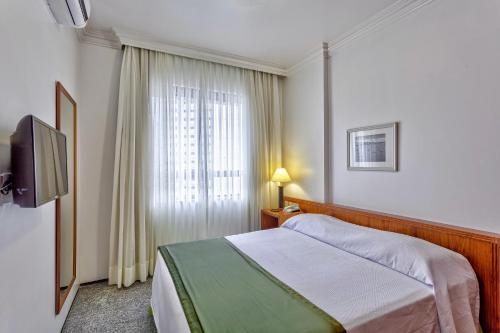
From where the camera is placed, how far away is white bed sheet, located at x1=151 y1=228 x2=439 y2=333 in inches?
49.0

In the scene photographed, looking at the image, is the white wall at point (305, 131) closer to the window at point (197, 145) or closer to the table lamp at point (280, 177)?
the table lamp at point (280, 177)

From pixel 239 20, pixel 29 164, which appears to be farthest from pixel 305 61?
pixel 29 164

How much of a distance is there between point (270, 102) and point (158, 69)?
1596 millimetres

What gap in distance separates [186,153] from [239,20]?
1588mm

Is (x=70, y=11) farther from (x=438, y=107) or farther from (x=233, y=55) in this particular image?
(x=438, y=107)

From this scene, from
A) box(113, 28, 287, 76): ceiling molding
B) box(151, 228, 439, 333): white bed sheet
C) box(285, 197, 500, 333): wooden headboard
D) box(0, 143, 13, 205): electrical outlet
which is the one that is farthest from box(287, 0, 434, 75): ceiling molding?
box(0, 143, 13, 205): electrical outlet

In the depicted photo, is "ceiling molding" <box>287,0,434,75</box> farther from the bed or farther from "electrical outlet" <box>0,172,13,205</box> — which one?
"electrical outlet" <box>0,172,13,205</box>

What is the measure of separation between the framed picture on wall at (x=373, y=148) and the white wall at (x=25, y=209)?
8.87 ft

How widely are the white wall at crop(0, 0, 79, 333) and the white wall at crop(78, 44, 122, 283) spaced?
0.81 meters

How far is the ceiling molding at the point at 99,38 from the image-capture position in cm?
265

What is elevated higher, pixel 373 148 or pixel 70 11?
pixel 70 11

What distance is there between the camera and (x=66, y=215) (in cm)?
219

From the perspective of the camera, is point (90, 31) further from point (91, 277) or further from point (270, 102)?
point (91, 277)

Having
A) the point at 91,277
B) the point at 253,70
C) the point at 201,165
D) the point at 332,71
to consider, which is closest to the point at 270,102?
the point at 253,70
